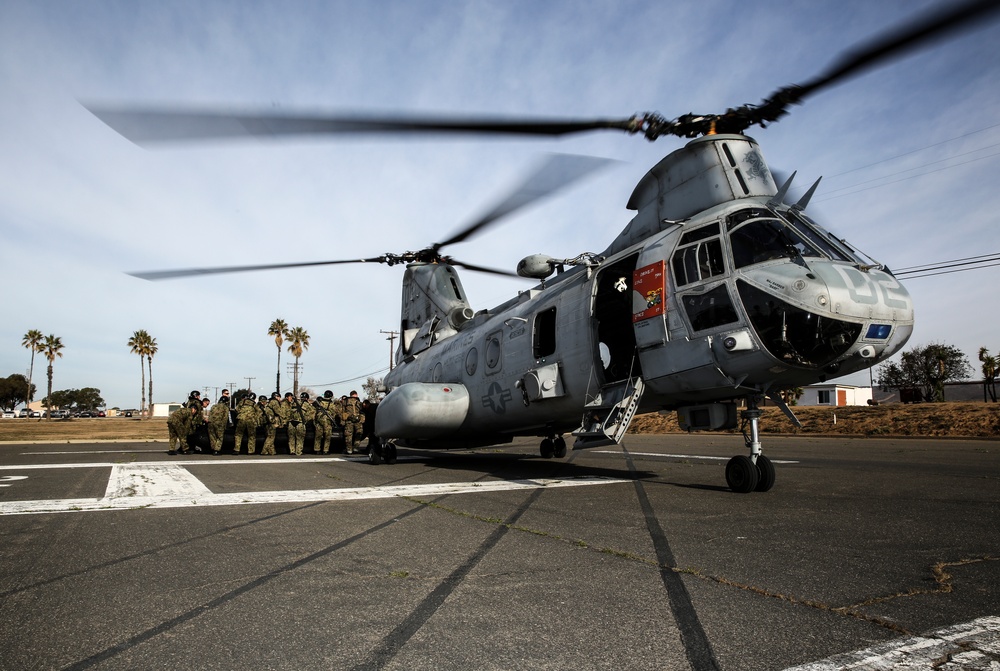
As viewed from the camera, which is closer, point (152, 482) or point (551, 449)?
point (152, 482)

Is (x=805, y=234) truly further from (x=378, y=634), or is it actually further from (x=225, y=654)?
(x=225, y=654)

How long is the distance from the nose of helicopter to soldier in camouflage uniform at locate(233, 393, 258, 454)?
45.6ft

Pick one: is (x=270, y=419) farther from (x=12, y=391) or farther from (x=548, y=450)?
(x=12, y=391)

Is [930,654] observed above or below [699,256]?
below

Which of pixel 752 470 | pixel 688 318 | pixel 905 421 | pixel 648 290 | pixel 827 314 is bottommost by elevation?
pixel 905 421

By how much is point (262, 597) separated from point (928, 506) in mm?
6079

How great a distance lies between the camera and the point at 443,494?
287 inches

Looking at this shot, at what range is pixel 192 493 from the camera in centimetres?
733

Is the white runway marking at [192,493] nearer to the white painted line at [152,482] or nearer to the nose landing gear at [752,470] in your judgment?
the white painted line at [152,482]

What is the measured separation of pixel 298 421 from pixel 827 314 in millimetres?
14093

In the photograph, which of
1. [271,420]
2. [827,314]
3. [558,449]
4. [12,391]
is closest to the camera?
[827,314]

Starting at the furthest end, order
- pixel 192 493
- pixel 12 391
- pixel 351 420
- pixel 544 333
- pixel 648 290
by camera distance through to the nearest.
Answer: pixel 12 391, pixel 351 420, pixel 544 333, pixel 648 290, pixel 192 493

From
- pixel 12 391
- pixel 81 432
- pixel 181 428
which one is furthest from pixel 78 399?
pixel 181 428

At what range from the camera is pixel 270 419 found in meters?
16.7
